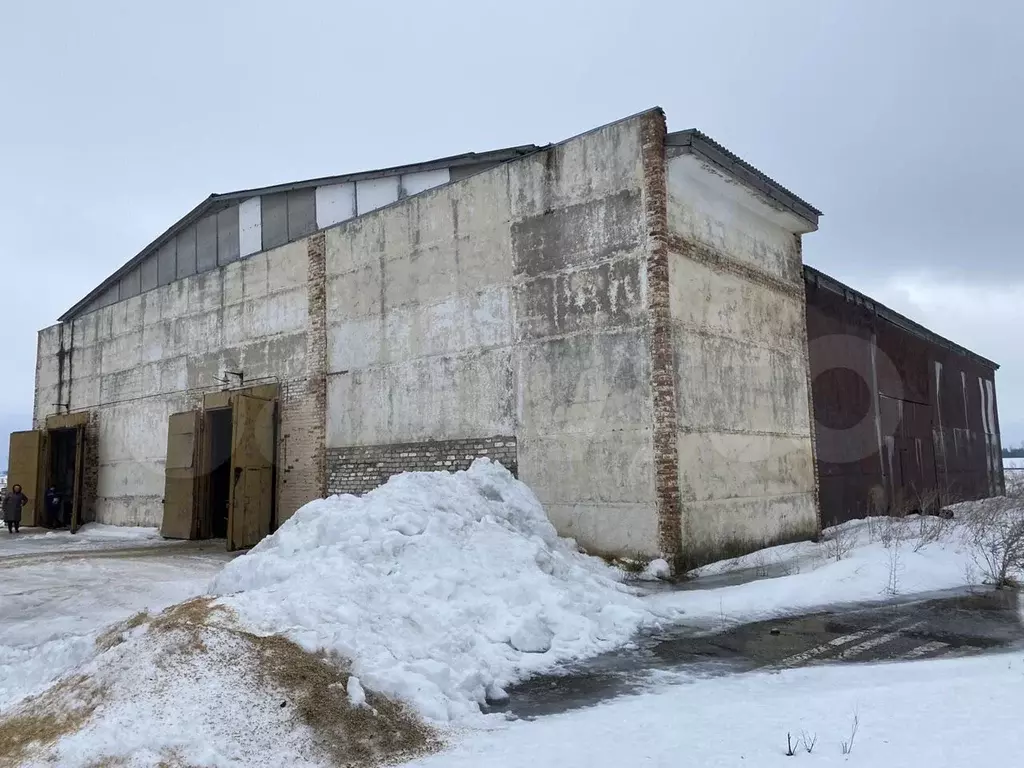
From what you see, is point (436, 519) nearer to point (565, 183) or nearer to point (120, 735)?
point (120, 735)

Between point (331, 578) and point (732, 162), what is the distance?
8660 millimetres

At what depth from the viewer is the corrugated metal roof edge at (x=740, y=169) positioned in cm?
1079

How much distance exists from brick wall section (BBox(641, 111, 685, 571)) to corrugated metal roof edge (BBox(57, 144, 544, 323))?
2.24 metres

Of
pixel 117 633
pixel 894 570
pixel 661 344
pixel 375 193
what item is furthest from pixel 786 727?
pixel 375 193

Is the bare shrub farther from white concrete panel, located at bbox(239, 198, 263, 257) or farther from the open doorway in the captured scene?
white concrete panel, located at bbox(239, 198, 263, 257)

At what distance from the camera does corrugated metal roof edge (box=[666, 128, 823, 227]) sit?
10.8 m

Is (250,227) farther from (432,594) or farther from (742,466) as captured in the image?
(432,594)

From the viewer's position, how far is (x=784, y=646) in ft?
22.0

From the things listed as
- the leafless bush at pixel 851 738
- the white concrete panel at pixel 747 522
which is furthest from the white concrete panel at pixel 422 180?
the leafless bush at pixel 851 738

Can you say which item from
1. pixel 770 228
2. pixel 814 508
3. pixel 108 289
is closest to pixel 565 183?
pixel 770 228

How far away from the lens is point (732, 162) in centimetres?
1166

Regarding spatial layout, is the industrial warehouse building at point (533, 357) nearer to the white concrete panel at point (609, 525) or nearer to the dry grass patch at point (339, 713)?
the white concrete panel at point (609, 525)

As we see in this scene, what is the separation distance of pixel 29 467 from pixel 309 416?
36.2ft

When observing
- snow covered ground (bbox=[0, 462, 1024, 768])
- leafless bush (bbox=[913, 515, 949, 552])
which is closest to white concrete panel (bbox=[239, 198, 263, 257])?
snow covered ground (bbox=[0, 462, 1024, 768])
